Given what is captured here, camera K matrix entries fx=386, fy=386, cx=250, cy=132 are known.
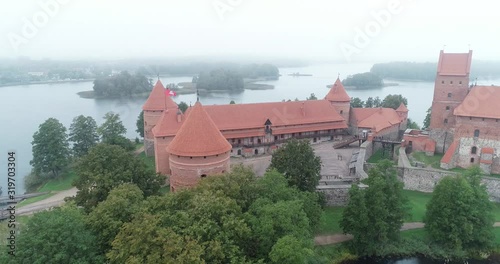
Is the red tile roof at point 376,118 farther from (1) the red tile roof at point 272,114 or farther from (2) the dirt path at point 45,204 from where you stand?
(2) the dirt path at point 45,204

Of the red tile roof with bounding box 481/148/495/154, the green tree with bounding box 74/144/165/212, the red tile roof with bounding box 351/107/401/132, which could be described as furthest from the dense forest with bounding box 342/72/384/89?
the green tree with bounding box 74/144/165/212

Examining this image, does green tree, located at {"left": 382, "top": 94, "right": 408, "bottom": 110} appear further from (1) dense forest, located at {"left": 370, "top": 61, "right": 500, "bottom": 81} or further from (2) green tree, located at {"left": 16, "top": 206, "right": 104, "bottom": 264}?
(1) dense forest, located at {"left": 370, "top": 61, "right": 500, "bottom": 81}

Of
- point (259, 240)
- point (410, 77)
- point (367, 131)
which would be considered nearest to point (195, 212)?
point (259, 240)

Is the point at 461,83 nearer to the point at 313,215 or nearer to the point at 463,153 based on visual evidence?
the point at 463,153

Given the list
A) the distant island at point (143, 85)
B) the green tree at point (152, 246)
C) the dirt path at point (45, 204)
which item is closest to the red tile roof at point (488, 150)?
the green tree at point (152, 246)

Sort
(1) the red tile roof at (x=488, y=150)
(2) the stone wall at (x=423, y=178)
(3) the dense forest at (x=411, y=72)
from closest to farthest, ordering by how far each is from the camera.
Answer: (2) the stone wall at (x=423, y=178) → (1) the red tile roof at (x=488, y=150) → (3) the dense forest at (x=411, y=72)
